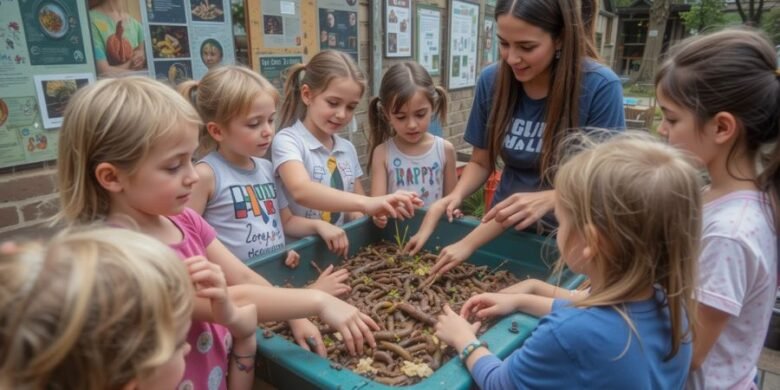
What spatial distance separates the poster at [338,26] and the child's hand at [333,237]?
2340mm

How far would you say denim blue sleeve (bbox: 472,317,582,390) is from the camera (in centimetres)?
107

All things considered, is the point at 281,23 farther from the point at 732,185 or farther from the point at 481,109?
the point at 732,185

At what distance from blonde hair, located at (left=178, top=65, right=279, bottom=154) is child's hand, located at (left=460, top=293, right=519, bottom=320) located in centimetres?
118

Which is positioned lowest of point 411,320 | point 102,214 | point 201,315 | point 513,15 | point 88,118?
point 411,320

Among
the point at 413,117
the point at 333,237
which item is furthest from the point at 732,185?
the point at 413,117

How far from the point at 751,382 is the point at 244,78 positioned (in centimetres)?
205

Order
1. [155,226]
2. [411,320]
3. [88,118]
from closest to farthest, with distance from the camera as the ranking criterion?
[88,118] < [155,226] < [411,320]

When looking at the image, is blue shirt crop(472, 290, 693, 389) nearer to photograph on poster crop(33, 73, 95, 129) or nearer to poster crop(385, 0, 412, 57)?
photograph on poster crop(33, 73, 95, 129)

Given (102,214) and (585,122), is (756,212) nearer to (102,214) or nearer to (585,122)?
(585,122)

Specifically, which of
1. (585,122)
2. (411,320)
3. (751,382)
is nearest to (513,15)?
(585,122)

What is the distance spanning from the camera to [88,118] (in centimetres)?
125

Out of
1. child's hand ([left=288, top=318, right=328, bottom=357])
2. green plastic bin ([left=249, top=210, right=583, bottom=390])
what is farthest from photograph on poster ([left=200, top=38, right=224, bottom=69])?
child's hand ([left=288, top=318, right=328, bottom=357])

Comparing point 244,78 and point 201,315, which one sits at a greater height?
point 244,78

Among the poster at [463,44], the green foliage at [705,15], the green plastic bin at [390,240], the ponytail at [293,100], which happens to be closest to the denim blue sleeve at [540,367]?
the green plastic bin at [390,240]
